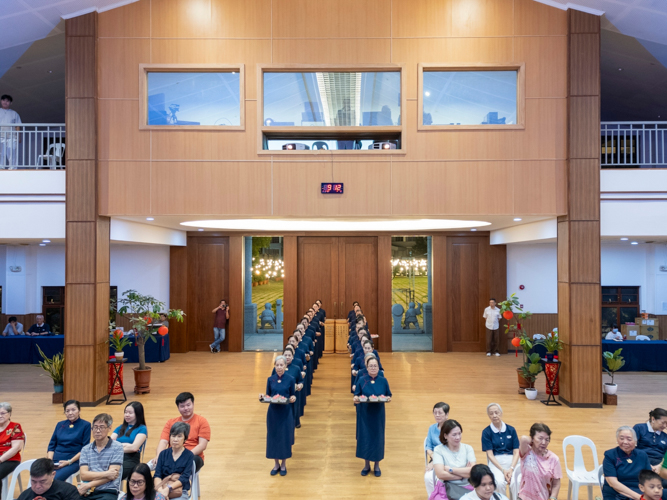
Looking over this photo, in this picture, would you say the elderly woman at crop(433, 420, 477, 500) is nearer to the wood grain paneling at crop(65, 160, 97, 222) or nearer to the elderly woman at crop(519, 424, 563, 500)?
the elderly woman at crop(519, 424, 563, 500)

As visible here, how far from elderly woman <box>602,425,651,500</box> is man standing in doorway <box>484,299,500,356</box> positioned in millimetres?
8998

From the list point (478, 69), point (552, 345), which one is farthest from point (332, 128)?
point (552, 345)

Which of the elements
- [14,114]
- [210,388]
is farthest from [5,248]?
[210,388]

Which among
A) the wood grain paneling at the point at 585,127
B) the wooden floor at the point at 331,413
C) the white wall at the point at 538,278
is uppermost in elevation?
the wood grain paneling at the point at 585,127

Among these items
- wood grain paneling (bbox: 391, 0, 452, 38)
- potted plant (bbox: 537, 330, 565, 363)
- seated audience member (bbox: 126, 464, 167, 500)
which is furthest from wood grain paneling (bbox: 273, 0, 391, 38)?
seated audience member (bbox: 126, 464, 167, 500)

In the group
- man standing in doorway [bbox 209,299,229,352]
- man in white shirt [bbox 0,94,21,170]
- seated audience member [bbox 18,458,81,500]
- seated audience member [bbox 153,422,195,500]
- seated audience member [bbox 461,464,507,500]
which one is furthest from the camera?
man standing in doorway [bbox 209,299,229,352]

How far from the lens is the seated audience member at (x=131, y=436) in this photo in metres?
5.25

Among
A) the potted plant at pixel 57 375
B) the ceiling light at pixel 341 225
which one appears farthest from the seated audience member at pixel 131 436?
the ceiling light at pixel 341 225

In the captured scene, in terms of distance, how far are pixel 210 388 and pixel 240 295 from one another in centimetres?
438

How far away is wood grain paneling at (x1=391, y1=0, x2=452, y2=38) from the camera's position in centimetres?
902

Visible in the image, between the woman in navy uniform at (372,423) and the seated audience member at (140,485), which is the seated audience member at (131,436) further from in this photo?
the woman in navy uniform at (372,423)

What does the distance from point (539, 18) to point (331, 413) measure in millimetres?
8034

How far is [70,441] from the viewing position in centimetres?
531

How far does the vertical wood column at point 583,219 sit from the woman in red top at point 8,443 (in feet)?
28.3
